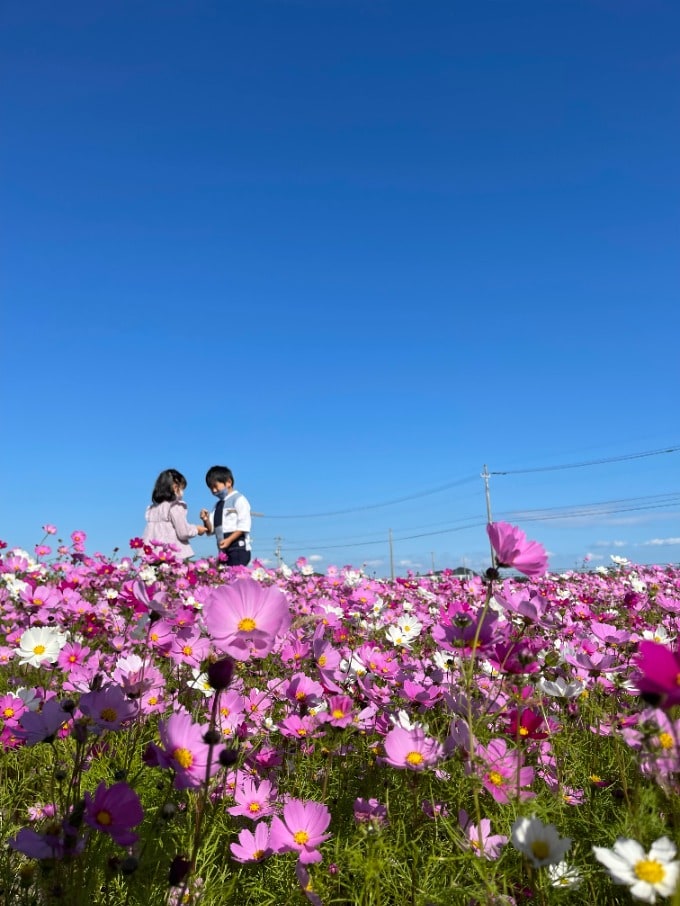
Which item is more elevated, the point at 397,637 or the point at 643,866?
the point at 397,637

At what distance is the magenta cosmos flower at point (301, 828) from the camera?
135 centimetres

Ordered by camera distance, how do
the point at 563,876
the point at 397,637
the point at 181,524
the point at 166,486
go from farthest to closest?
1. the point at 166,486
2. the point at 181,524
3. the point at 397,637
4. the point at 563,876

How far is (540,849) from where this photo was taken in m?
1.01

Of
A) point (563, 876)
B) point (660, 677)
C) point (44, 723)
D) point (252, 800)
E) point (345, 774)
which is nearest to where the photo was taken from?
point (660, 677)

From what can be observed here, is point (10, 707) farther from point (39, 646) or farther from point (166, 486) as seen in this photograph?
point (166, 486)

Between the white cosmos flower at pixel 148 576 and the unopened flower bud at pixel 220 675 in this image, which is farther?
the white cosmos flower at pixel 148 576

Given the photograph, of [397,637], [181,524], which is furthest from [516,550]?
[181,524]

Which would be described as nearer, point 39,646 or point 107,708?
point 107,708

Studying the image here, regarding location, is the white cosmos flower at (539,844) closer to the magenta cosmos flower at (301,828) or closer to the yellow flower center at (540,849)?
the yellow flower center at (540,849)

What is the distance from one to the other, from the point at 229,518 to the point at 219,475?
0.56 metres

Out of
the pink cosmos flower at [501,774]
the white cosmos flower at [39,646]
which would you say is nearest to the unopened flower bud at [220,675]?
the pink cosmos flower at [501,774]

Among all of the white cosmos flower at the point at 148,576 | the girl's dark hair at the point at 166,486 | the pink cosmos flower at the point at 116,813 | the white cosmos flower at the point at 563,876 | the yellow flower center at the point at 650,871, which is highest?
the girl's dark hair at the point at 166,486

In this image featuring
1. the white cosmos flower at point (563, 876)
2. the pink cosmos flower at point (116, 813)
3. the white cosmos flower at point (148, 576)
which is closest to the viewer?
the pink cosmos flower at point (116, 813)

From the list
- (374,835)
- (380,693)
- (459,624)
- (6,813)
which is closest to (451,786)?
(380,693)
